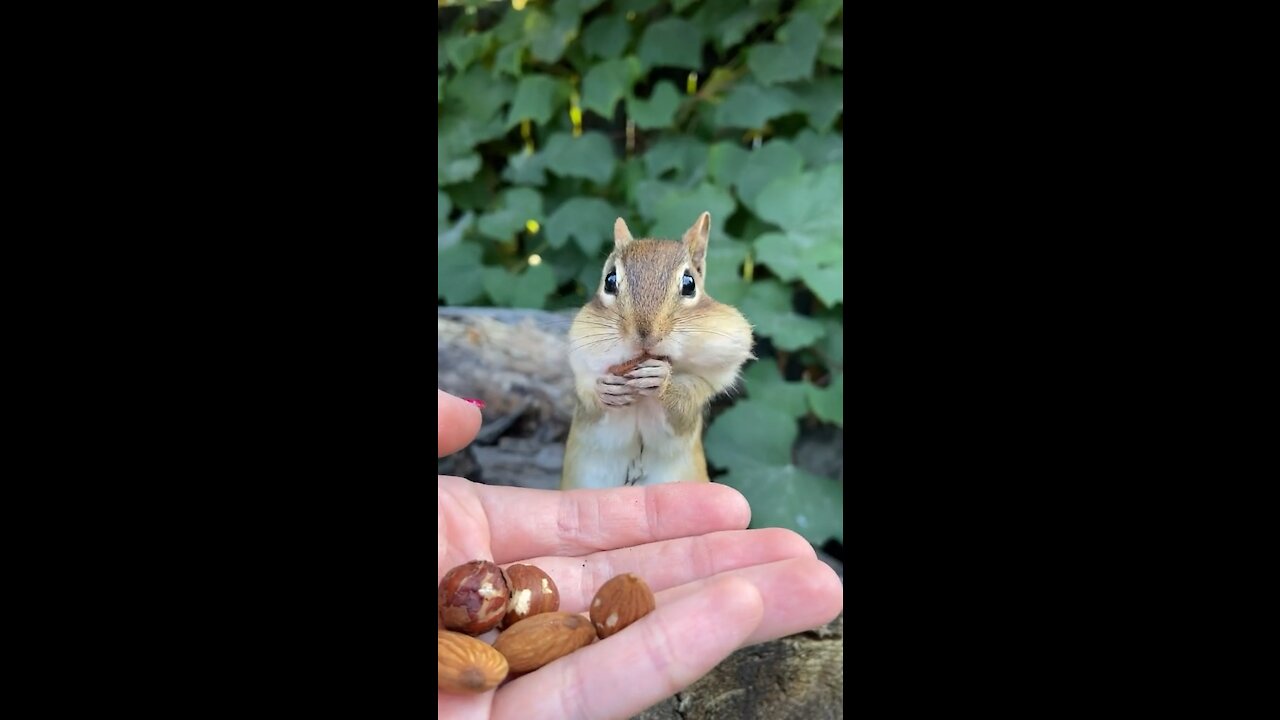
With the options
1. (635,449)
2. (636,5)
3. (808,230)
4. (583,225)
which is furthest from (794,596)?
(636,5)

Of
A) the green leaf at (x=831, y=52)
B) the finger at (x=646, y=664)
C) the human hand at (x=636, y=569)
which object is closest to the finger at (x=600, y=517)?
the human hand at (x=636, y=569)

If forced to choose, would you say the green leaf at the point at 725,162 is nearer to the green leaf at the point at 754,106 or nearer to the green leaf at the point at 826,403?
the green leaf at the point at 754,106

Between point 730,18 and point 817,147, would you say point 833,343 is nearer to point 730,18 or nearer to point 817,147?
point 817,147

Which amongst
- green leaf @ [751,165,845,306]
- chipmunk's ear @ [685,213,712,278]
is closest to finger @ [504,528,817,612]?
chipmunk's ear @ [685,213,712,278]

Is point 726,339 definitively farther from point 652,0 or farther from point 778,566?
point 652,0

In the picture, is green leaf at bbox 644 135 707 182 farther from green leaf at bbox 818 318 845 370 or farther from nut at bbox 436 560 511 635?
nut at bbox 436 560 511 635
